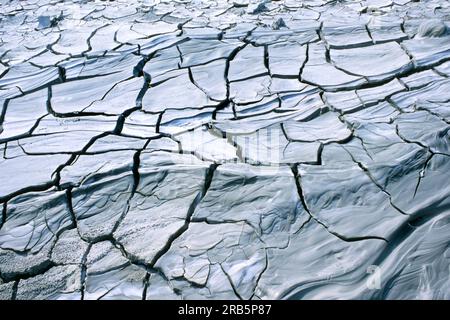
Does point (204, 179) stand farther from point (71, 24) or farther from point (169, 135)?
point (71, 24)

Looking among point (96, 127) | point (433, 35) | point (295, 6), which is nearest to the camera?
point (96, 127)

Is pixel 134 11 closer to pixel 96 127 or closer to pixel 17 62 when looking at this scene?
pixel 17 62

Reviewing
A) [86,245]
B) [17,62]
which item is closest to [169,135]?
[86,245]

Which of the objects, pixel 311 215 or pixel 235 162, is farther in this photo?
pixel 235 162
